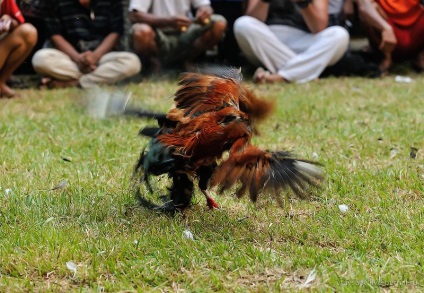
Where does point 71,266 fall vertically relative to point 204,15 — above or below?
above

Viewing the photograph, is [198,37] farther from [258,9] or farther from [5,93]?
[5,93]

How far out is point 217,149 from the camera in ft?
9.27

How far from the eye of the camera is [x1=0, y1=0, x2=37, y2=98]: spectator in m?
6.38

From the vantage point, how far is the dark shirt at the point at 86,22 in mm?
7520

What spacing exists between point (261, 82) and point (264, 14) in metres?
0.82

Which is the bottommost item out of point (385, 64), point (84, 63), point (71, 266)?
point (385, 64)

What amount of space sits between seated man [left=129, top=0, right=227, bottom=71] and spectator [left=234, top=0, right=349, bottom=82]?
36cm

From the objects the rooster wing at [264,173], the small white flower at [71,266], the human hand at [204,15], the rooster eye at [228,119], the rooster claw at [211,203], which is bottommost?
the human hand at [204,15]

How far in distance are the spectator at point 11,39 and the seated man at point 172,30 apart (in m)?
1.23

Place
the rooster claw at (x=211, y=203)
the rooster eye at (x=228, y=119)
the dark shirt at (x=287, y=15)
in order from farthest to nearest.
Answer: the dark shirt at (x=287, y=15)
the rooster claw at (x=211, y=203)
the rooster eye at (x=228, y=119)

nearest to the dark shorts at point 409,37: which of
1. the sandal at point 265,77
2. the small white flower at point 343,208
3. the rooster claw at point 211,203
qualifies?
A: the sandal at point 265,77

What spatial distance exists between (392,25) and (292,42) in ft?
3.93

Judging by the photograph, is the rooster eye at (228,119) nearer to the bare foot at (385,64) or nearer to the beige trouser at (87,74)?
the beige trouser at (87,74)

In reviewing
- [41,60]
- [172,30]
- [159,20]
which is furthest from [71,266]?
[172,30]
